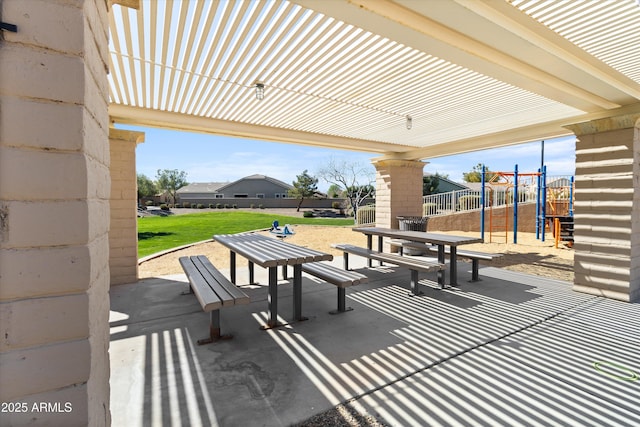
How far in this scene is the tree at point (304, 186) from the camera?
130 feet

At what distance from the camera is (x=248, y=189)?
50250 mm

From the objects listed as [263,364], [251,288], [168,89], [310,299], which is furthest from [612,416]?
[168,89]

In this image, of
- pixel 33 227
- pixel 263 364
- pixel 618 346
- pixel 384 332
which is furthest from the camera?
pixel 384 332

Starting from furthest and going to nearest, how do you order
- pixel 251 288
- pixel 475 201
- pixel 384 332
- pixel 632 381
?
pixel 475 201 < pixel 251 288 < pixel 384 332 < pixel 632 381

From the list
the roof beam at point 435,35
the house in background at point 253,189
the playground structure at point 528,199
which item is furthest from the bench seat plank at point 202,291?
the house in background at point 253,189

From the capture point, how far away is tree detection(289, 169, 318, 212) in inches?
1559

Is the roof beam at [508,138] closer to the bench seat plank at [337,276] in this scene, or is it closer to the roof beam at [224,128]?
the roof beam at [224,128]

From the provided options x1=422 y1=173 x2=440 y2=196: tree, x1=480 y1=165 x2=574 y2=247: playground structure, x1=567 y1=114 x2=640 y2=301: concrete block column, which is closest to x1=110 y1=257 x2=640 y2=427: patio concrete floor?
x1=567 y1=114 x2=640 y2=301: concrete block column

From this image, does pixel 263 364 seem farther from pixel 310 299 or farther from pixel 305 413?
pixel 310 299

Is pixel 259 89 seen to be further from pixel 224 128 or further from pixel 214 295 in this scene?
pixel 214 295

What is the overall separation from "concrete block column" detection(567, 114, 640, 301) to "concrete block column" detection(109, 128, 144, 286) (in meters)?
7.63

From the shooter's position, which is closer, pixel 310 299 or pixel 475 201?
pixel 310 299

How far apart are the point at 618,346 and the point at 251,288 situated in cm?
484

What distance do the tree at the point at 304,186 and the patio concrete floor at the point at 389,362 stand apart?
115ft
